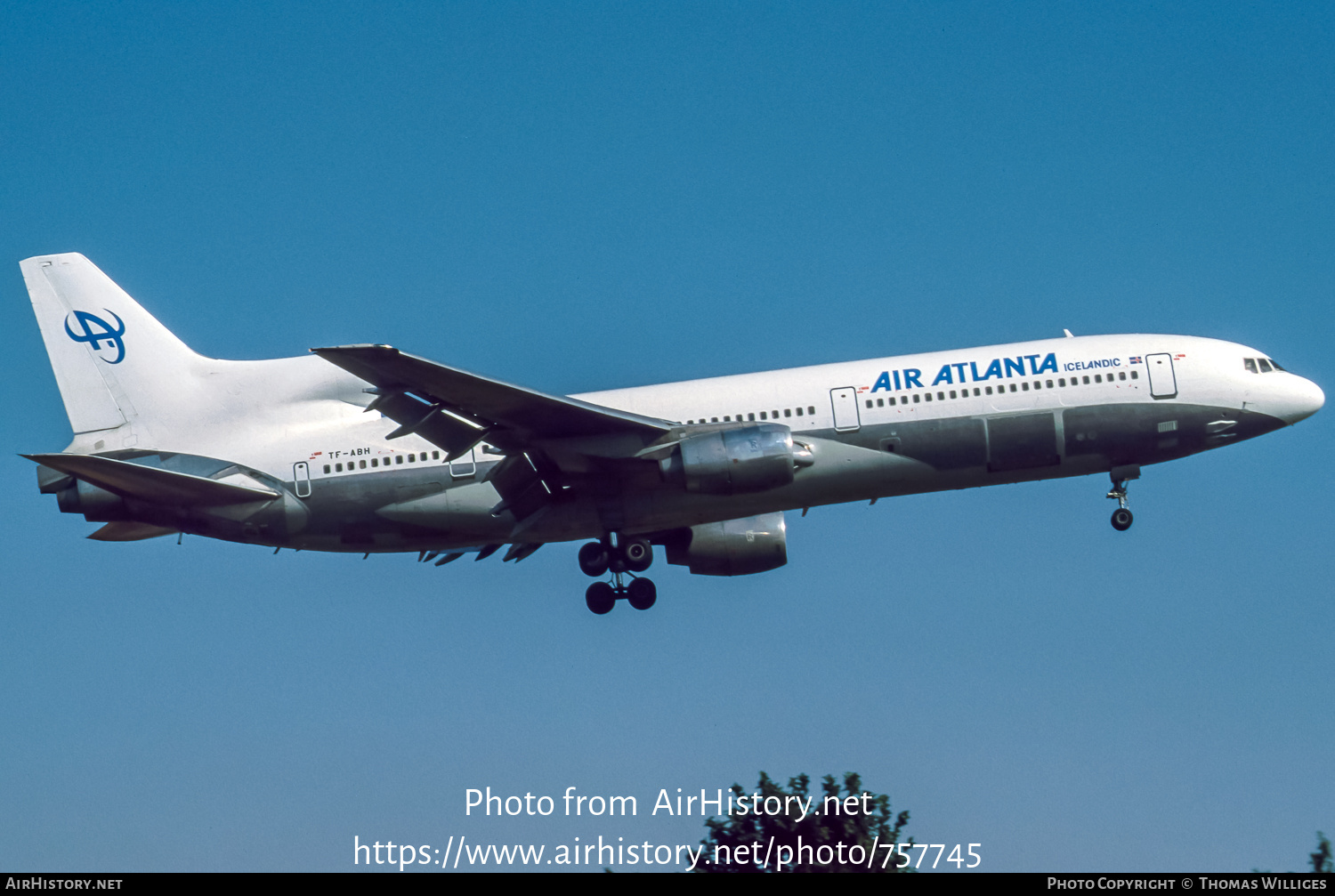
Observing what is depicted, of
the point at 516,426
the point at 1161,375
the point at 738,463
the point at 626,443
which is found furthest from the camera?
the point at 1161,375

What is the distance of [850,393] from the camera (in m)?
30.6

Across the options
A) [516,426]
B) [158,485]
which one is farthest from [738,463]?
[158,485]

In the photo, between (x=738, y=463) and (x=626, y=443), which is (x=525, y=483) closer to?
(x=626, y=443)

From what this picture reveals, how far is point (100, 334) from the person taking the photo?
33656mm

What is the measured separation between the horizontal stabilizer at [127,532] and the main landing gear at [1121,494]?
2039 centimetres

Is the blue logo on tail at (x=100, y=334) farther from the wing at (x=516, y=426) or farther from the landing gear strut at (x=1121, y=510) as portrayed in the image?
the landing gear strut at (x=1121, y=510)

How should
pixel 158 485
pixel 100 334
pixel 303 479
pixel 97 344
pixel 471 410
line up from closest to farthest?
pixel 471 410
pixel 158 485
pixel 303 479
pixel 97 344
pixel 100 334

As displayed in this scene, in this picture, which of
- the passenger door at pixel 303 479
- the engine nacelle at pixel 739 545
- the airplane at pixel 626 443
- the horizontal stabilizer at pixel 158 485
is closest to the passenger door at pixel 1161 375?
the airplane at pixel 626 443

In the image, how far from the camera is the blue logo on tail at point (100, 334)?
3350 cm

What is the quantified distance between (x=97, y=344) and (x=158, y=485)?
5.12 meters

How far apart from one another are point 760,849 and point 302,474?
15050 mm

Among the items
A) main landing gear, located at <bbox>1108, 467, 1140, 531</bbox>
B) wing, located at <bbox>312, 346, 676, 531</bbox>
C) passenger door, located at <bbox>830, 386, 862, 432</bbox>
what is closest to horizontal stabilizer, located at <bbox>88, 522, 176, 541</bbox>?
wing, located at <bbox>312, 346, 676, 531</bbox>

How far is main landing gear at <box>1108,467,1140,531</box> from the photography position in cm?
3172
